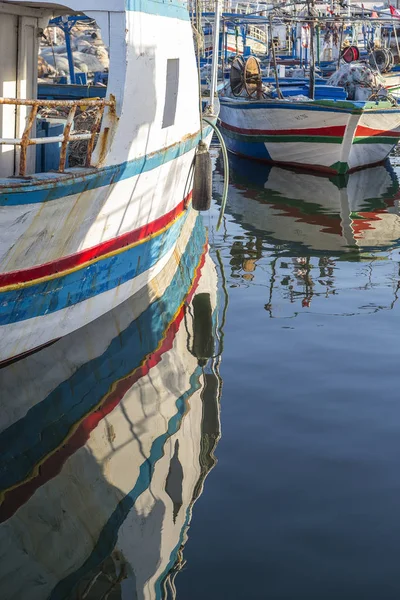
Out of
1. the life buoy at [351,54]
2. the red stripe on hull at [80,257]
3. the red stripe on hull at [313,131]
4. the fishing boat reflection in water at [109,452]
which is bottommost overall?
the fishing boat reflection in water at [109,452]

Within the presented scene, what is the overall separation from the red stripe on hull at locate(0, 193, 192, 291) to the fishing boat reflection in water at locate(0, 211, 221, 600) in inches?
29.8

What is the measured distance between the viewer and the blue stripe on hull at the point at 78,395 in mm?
5645

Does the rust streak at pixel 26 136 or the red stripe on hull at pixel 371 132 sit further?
the red stripe on hull at pixel 371 132

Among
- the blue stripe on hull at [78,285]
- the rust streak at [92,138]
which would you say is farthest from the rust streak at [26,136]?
the blue stripe on hull at [78,285]

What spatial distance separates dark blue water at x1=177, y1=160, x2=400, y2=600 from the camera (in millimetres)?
4406

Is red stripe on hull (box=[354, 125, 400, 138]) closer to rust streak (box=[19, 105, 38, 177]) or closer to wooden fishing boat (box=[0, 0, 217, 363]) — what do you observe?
wooden fishing boat (box=[0, 0, 217, 363])

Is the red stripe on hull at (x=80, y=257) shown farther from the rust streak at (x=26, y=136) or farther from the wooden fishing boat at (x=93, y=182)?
the rust streak at (x=26, y=136)

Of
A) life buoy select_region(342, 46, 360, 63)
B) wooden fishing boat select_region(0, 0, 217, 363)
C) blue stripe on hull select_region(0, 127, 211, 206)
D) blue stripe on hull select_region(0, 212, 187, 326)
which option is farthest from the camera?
life buoy select_region(342, 46, 360, 63)

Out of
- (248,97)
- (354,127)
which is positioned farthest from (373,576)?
(248,97)

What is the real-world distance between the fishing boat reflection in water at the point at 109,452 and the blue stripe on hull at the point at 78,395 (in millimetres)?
13

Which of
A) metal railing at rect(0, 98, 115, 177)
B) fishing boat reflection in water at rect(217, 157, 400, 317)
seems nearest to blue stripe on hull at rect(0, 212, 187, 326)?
metal railing at rect(0, 98, 115, 177)

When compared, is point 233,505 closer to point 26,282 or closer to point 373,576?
point 373,576

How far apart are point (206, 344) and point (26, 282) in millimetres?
1867

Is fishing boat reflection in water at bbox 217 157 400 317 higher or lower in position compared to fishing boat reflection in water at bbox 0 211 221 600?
higher
